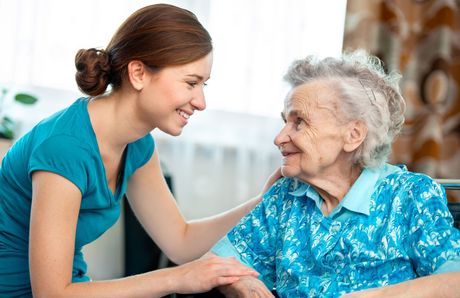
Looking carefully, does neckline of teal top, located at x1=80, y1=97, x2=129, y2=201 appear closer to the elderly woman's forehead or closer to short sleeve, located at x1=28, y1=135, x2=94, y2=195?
short sleeve, located at x1=28, y1=135, x2=94, y2=195

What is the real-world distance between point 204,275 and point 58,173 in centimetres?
41

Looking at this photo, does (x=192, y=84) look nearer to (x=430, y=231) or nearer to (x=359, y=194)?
(x=359, y=194)

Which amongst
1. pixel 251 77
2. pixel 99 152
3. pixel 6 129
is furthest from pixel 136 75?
pixel 251 77

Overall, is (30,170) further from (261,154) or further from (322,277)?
(261,154)

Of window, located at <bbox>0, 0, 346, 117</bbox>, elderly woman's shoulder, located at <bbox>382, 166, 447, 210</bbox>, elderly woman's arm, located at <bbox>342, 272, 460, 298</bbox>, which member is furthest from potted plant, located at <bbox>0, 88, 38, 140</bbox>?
elderly woman's arm, located at <bbox>342, 272, 460, 298</bbox>

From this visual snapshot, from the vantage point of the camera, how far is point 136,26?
1699 mm

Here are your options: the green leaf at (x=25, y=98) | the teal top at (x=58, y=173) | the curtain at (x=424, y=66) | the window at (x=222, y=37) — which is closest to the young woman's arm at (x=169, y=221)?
the teal top at (x=58, y=173)

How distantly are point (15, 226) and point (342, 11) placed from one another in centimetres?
232

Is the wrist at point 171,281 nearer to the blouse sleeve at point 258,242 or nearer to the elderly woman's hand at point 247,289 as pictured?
the elderly woman's hand at point 247,289

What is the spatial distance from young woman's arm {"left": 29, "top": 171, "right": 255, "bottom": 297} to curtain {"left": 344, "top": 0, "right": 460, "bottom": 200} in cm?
224

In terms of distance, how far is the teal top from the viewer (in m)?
1.64

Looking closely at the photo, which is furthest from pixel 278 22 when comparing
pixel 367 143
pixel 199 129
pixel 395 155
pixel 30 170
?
pixel 30 170

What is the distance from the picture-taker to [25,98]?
312 centimetres

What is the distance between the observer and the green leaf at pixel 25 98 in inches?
123
